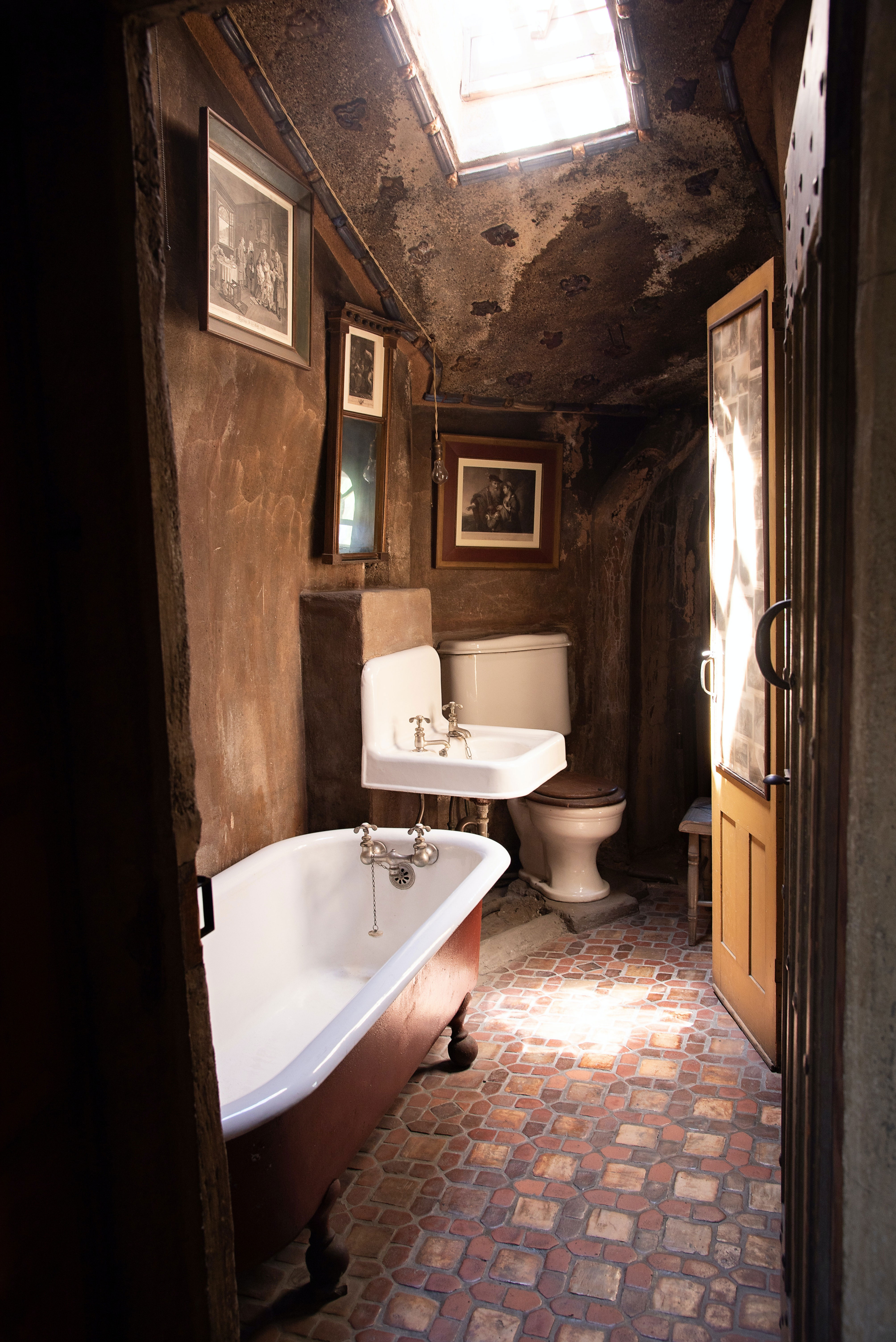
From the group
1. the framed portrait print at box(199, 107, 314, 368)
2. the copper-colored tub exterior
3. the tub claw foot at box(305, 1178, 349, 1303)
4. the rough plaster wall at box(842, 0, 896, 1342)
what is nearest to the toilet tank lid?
the framed portrait print at box(199, 107, 314, 368)

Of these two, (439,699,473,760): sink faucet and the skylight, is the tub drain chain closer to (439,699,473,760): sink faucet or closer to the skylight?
(439,699,473,760): sink faucet

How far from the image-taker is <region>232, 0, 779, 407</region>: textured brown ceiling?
9.41 ft

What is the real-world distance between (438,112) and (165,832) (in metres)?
2.94

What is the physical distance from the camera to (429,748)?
3.87m

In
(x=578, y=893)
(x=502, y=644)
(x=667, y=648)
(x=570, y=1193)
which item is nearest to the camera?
(x=570, y=1193)

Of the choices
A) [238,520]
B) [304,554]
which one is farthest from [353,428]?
[238,520]

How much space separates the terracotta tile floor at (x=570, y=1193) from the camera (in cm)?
205

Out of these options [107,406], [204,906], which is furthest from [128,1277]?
[107,406]

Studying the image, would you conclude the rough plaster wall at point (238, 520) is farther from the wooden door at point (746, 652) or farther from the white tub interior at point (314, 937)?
the wooden door at point (746, 652)

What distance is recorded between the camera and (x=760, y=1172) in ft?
8.26

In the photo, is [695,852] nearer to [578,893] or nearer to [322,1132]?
[578,893]

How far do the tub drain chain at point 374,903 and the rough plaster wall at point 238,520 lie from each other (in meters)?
0.43

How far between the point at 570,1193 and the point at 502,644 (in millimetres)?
2726

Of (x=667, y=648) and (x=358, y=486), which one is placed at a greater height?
(x=358, y=486)
